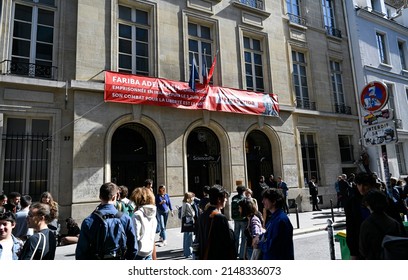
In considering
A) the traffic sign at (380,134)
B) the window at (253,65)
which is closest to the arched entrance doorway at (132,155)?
the window at (253,65)

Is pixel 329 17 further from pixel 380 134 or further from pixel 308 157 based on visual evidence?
pixel 380 134

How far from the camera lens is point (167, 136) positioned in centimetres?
999

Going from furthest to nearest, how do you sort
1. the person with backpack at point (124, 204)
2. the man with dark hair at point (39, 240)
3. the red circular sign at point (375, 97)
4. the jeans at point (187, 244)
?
the jeans at point (187, 244) < the person with backpack at point (124, 204) < the red circular sign at point (375, 97) < the man with dark hair at point (39, 240)

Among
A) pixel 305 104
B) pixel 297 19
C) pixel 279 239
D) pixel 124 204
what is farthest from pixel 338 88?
pixel 279 239

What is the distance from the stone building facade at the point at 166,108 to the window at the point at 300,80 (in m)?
0.06

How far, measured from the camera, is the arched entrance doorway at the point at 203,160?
11.0 m

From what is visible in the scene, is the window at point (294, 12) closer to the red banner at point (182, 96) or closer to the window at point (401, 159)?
the red banner at point (182, 96)

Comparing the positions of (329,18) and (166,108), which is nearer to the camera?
(166,108)

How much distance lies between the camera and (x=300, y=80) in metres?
14.3

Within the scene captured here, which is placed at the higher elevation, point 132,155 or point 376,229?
point 132,155

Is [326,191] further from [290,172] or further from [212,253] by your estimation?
[212,253]

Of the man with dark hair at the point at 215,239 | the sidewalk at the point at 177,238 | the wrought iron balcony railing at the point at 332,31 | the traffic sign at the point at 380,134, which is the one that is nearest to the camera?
the man with dark hair at the point at 215,239

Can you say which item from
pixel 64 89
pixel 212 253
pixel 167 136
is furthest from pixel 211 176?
pixel 212 253

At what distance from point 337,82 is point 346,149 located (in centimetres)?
375
